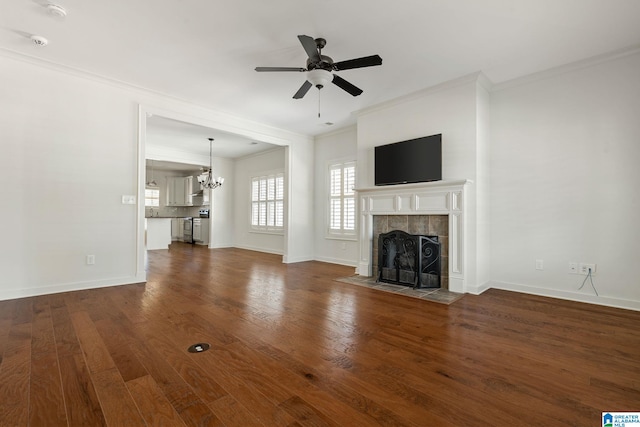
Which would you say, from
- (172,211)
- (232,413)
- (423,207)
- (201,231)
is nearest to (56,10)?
(232,413)

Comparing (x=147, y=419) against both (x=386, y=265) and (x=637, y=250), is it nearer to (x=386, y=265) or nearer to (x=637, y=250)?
(x=386, y=265)

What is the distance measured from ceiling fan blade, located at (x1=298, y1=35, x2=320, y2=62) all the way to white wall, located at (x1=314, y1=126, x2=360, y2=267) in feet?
10.8

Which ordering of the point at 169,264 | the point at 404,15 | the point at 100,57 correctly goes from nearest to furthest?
the point at 404,15
the point at 100,57
the point at 169,264

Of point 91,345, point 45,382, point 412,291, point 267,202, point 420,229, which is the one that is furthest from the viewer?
point 267,202

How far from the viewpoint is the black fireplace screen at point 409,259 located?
13.8 ft

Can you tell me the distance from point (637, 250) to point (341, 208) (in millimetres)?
4425

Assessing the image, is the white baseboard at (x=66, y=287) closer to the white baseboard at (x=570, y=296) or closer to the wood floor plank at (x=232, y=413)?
the wood floor plank at (x=232, y=413)

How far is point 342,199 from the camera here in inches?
252

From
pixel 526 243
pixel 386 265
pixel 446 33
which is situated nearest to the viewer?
pixel 446 33

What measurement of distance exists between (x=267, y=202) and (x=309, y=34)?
225 inches

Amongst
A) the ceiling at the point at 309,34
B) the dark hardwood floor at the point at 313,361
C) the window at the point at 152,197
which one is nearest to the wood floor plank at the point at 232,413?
the dark hardwood floor at the point at 313,361

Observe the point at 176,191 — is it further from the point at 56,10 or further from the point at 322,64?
the point at 322,64

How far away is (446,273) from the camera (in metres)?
4.15

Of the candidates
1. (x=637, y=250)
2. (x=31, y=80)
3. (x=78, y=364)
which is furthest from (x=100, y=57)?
(x=637, y=250)
